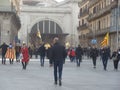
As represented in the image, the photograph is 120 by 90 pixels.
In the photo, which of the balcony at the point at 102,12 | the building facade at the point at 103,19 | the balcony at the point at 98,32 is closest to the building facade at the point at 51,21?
the building facade at the point at 103,19

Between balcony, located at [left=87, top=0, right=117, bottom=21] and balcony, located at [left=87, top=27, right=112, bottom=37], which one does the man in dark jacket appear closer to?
balcony, located at [left=87, top=0, right=117, bottom=21]

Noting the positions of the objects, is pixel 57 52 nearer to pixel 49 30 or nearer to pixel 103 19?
pixel 103 19

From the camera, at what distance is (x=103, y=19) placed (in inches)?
2992

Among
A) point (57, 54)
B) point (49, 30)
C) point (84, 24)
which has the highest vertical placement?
point (49, 30)

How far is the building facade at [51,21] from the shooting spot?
4904 inches

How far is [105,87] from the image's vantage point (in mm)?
17891

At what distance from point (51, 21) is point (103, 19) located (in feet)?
168

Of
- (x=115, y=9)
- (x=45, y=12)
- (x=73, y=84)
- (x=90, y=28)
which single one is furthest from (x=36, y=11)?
(x=73, y=84)

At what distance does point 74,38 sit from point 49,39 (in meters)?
7.56

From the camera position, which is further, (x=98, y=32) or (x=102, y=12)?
(x=98, y=32)

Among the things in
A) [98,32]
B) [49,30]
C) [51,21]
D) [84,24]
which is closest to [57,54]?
[98,32]

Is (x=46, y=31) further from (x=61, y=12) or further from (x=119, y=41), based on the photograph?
(x=119, y=41)

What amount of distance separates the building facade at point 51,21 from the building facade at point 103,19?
35267 mm

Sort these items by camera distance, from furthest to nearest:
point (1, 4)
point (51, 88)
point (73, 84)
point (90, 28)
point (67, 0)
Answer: point (67, 0), point (90, 28), point (1, 4), point (73, 84), point (51, 88)
